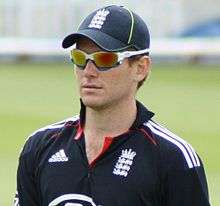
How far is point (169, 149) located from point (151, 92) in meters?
13.7

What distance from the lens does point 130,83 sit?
454cm

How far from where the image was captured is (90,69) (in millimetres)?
4477

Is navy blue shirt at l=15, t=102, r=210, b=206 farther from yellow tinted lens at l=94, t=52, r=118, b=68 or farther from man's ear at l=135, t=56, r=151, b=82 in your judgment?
yellow tinted lens at l=94, t=52, r=118, b=68

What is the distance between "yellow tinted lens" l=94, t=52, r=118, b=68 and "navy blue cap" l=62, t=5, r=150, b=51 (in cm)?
3

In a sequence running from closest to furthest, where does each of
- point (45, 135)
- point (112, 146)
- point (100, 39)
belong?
point (100, 39) → point (112, 146) → point (45, 135)

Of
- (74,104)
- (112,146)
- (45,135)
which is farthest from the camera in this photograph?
(74,104)

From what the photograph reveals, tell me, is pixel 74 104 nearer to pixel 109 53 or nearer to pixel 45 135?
pixel 45 135

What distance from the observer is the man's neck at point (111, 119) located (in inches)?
178

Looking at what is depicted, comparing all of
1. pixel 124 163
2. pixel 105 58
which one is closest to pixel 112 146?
pixel 124 163

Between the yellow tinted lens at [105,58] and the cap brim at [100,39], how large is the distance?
0.09 feet

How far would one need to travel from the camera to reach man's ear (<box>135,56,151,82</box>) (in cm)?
454

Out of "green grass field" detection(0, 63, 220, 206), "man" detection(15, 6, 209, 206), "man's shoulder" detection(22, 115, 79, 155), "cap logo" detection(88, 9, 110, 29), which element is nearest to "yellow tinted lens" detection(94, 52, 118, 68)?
"man" detection(15, 6, 209, 206)

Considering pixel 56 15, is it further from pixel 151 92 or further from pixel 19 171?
pixel 19 171

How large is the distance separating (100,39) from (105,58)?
0.29 feet
